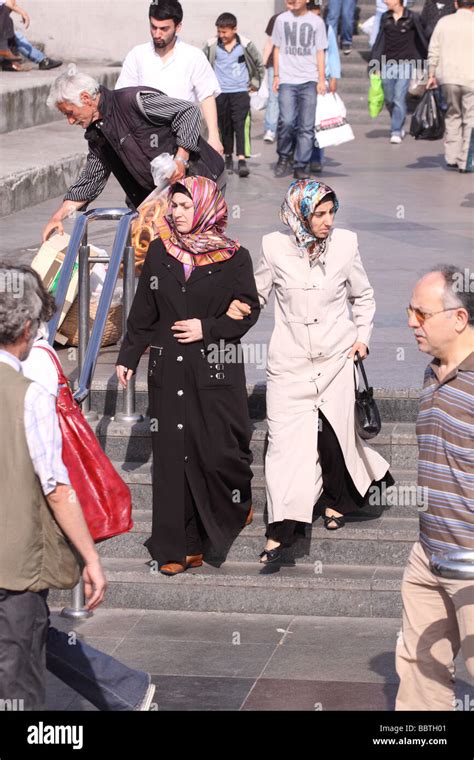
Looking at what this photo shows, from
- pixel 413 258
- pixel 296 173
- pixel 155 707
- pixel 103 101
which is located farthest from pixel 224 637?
pixel 296 173

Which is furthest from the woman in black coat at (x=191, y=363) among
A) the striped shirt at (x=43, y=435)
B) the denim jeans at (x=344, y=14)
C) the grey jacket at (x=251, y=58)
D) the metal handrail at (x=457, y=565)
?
the denim jeans at (x=344, y=14)

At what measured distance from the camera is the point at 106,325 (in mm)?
8695

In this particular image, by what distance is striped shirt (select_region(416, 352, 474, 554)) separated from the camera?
4754 millimetres

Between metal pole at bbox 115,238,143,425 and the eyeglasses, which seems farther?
metal pole at bbox 115,238,143,425

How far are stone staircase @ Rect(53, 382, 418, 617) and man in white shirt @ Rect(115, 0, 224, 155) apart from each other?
2.41 m

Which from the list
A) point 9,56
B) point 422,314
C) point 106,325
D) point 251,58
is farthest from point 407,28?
point 422,314

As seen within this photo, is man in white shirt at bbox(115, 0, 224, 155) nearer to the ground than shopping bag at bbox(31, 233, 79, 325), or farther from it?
farther from it

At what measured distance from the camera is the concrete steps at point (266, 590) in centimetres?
689

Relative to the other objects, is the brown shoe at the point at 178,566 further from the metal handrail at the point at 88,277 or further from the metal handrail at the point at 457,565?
the metal handrail at the point at 457,565

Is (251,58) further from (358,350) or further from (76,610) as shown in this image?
(76,610)

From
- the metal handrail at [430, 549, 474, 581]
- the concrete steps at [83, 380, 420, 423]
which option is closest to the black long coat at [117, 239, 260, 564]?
the concrete steps at [83, 380, 420, 423]

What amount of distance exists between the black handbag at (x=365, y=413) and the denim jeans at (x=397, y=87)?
11.6 metres

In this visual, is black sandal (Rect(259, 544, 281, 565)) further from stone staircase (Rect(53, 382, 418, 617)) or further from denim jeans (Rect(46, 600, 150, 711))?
denim jeans (Rect(46, 600, 150, 711))

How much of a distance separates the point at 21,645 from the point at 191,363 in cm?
258
